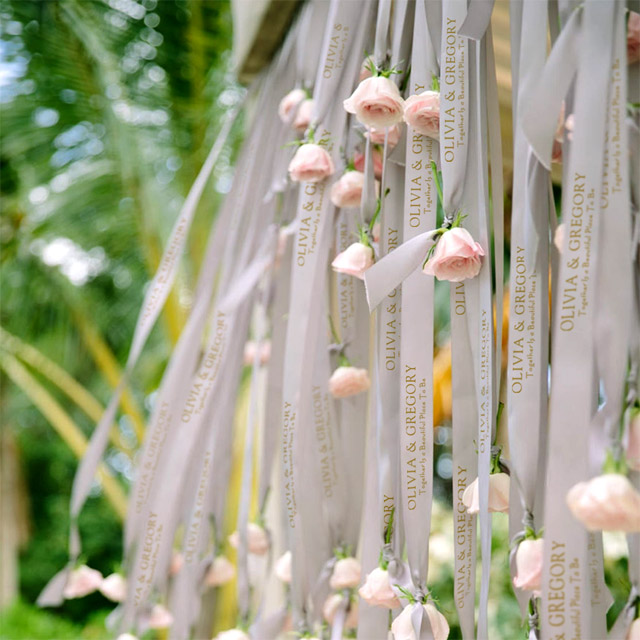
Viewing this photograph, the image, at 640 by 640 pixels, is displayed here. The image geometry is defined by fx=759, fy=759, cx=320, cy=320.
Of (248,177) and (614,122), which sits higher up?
(614,122)

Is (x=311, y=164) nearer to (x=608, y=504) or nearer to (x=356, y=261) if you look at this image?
(x=356, y=261)

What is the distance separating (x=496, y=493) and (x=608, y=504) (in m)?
0.12

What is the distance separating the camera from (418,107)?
0.48 metres

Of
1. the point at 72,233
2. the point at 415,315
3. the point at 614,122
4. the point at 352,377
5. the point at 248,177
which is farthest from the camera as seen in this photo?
the point at 72,233

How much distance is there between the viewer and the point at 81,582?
30.3 inches

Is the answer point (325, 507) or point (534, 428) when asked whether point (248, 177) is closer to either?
point (325, 507)

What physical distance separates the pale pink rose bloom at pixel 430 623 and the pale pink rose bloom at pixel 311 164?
32 cm

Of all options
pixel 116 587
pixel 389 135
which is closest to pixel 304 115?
pixel 389 135

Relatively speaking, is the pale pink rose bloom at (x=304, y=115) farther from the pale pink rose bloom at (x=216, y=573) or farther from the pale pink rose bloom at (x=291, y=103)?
the pale pink rose bloom at (x=216, y=573)

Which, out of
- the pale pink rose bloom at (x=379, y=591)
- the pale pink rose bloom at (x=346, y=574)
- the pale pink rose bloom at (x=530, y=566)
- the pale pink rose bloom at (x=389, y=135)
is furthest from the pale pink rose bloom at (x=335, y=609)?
the pale pink rose bloom at (x=389, y=135)

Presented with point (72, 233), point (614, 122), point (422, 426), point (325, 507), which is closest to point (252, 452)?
point (325, 507)

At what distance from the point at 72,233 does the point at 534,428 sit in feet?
8.72

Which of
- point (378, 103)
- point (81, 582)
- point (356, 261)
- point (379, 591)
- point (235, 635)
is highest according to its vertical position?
point (378, 103)

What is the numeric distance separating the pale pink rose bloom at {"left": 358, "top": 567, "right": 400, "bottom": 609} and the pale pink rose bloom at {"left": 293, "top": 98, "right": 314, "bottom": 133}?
0.39 m
